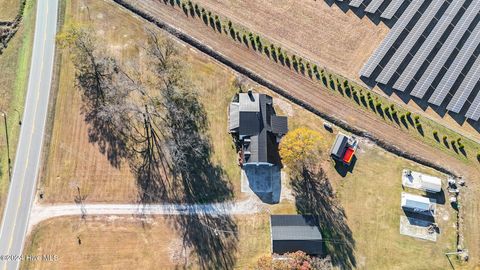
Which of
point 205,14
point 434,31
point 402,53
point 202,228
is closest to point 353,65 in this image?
point 402,53

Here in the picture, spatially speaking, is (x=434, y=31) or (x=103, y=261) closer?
(x=103, y=261)

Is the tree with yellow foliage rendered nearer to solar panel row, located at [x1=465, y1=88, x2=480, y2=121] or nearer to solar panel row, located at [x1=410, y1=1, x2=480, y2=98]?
solar panel row, located at [x1=410, y1=1, x2=480, y2=98]

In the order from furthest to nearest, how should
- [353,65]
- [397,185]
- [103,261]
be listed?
Answer: [353,65] → [397,185] → [103,261]

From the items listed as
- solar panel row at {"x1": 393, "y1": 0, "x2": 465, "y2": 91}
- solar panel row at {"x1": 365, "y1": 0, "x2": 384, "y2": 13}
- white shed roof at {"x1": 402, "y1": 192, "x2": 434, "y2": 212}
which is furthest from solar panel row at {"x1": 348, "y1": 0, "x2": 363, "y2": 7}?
white shed roof at {"x1": 402, "y1": 192, "x2": 434, "y2": 212}

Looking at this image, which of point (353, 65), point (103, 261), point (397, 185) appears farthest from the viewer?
point (353, 65)

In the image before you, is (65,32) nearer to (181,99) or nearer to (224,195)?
(181,99)


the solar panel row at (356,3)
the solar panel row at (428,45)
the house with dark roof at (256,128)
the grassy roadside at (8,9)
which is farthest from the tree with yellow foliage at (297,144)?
the grassy roadside at (8,9)

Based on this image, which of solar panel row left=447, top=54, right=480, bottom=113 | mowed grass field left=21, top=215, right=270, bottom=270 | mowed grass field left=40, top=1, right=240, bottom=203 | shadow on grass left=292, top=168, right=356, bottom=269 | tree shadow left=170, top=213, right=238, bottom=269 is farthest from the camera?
solar panel row left=447, top=54, right=480, bottom=113
